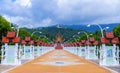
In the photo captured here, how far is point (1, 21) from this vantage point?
65188 millimetres

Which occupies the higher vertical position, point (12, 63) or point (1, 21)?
point (1, 21)

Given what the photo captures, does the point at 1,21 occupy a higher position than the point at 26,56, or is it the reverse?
the point at 1,21

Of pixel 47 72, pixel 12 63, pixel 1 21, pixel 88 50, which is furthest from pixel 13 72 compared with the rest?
pixel 88 50

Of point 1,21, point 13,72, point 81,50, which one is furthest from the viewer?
point 81,50

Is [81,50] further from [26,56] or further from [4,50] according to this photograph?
[4,50]

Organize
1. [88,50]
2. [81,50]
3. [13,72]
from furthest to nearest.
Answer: [81,50] → [88,50] → [13,72]

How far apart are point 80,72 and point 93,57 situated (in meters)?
36.2

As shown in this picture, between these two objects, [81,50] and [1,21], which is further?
[81,50]

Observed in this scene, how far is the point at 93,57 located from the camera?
68312 millimetres

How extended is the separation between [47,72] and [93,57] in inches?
1462

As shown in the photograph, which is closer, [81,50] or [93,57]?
[93,57]

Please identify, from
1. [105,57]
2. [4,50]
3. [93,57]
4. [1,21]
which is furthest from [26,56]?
[105,57]

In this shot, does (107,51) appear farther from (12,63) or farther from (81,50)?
(81,50)

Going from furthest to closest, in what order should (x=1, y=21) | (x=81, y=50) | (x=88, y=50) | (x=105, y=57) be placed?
(x=81, y=50) < (x=88, y=50) < (x=1, y=21) < (x=105, y=57)
